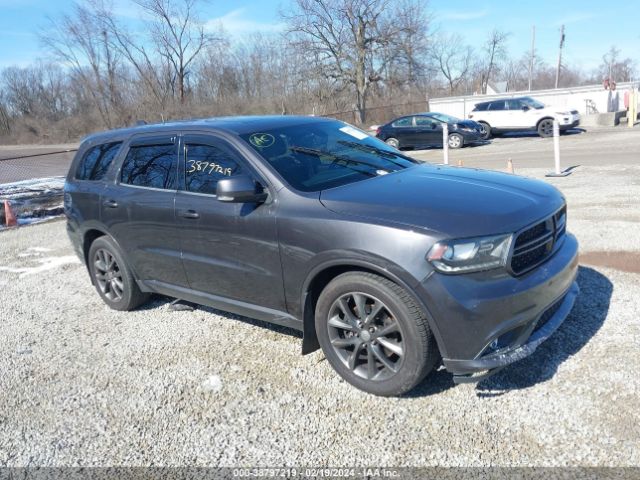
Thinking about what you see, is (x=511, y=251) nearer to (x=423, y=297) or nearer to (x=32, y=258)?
(x=423, y=297)

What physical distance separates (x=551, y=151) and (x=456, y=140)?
469 centimetres

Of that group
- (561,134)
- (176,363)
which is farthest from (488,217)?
(561,134)

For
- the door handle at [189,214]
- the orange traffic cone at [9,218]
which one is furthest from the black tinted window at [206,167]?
the orange traffic cone at [9,218]

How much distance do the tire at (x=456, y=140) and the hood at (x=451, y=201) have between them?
1715 centimetres

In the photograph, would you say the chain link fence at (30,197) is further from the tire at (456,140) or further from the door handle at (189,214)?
the tire at (456,140)

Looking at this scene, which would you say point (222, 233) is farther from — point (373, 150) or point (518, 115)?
point (518, 115)

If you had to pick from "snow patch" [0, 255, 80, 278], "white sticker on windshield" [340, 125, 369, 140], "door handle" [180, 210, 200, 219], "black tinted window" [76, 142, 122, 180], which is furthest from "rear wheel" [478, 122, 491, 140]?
"door handle" [180, 210, 200, 219]

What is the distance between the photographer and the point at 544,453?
108 inches

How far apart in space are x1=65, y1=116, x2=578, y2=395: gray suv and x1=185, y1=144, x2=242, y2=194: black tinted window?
2 centimetres

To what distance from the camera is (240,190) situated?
356cm

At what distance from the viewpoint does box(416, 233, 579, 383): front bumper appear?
293 centimetres

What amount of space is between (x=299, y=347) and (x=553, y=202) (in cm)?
215

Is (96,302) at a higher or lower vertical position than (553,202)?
lower

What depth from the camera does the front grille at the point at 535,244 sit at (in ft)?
10.1
